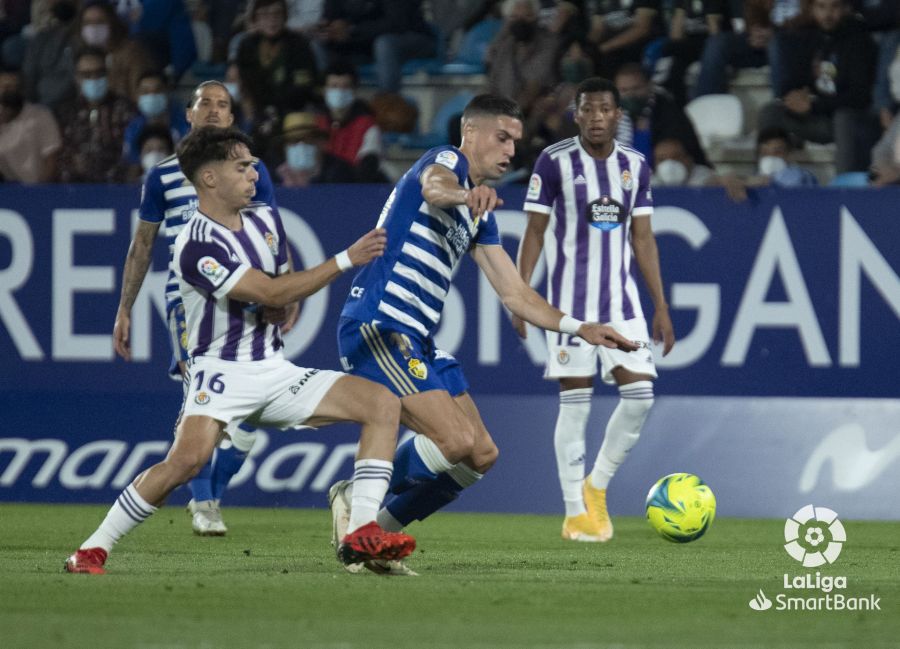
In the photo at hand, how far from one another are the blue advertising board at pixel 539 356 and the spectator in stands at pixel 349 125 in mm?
1656

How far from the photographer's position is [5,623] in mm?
5215

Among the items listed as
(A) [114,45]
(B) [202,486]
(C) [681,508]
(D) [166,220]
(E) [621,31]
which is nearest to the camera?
(C) [681,508]

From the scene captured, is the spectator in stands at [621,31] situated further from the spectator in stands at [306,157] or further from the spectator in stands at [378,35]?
the spectator in stands at [306,157]

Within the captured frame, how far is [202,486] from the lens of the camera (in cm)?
881

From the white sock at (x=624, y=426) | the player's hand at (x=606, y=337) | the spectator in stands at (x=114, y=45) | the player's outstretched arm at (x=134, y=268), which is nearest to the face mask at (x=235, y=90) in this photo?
the spectator in stands at (x=114, y=45)

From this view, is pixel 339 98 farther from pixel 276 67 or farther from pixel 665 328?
pixel 665 328

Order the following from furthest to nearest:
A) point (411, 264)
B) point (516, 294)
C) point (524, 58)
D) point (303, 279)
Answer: point (524, 58) < point (516, 294) < point (411, 264) < point (303, 279)

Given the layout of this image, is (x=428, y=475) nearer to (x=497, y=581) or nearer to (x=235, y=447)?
(x=497, y=581)

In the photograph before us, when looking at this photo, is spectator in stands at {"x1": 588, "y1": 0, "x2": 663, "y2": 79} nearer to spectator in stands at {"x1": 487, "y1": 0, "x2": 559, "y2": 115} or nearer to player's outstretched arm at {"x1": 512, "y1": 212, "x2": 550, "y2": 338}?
spectator in stands at {"x1": 487, "y1": 0, "x2": 559, "y2": 115}

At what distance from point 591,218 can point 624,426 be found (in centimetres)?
109

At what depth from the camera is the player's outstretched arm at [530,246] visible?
8.92 meters

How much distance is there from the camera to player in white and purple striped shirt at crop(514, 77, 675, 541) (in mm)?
8883

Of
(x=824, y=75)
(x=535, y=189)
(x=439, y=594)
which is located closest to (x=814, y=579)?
(x=439, y=594)

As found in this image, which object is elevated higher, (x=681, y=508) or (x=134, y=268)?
(x=134, y=268)
